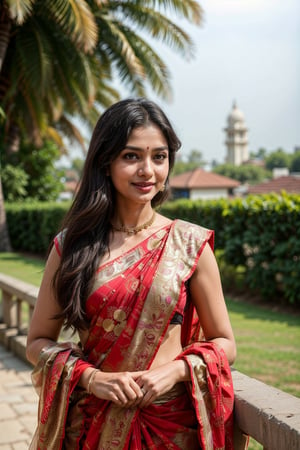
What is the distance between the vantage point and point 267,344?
5816 millimetres

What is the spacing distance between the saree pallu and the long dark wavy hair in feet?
0.18

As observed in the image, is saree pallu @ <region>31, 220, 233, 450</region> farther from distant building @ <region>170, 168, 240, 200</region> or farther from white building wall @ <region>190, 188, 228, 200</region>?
white building wall @ <region>190, 188, 228, 200</region>

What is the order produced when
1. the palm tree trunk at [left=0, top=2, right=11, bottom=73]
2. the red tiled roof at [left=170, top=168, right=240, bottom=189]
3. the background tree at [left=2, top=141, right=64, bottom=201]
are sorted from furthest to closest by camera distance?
the red tiled roof at [left=170, top=168, right=240, bottom=189], the background tree at [left=2, top=141, right=64, bottom=201], the palm tree trunk at [left=0, top=2, right=11, bottom=73]

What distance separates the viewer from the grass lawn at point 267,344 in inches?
184

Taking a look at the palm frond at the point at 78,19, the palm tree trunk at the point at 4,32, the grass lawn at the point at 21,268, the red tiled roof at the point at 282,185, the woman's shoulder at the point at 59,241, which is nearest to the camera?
the woman's shoulder at the point at 59,241

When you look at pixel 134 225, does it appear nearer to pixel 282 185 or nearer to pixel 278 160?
pixel 282 185

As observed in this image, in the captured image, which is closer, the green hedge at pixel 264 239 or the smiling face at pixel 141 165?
the smiling face at pixel 141 165

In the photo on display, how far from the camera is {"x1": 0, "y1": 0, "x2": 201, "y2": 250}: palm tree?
11875 millimetres

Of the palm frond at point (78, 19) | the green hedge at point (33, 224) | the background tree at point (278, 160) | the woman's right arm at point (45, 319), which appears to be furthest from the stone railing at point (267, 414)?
the background tree at point (278, 160)

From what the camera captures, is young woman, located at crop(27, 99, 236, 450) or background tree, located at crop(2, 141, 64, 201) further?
background tree, located at crop(2, 141, 64, 201)

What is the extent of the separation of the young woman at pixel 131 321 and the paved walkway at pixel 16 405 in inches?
73.0

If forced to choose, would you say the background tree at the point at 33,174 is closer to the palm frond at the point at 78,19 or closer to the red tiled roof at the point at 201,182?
the palm frond at the point at 78,19

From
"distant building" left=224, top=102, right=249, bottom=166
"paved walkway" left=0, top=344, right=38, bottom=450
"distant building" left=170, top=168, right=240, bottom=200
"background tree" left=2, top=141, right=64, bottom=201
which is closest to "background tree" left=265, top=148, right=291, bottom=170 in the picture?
"distant building" left=224, top=102, right=249, bottom=166

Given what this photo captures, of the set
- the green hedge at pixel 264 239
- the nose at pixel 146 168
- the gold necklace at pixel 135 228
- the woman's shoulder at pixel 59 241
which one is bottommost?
the green hedge at pixel 264 239
